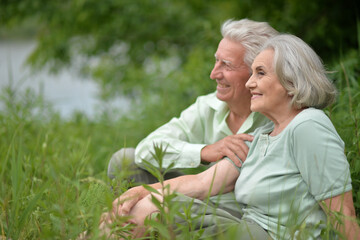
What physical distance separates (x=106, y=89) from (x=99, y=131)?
2.26 m

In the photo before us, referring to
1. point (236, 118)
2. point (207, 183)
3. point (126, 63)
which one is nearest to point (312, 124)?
point (207, 183)

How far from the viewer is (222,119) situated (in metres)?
2.96

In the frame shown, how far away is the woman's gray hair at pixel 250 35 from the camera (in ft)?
8.69

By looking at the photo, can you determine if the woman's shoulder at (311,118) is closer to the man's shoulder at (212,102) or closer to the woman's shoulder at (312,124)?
the woman's shoulder at (312,124)

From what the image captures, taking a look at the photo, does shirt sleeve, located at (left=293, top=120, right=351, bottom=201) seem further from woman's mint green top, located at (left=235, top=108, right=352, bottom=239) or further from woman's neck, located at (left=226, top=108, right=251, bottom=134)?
woman's neck, located at (left=226, top=108, right=251, bottom=134)

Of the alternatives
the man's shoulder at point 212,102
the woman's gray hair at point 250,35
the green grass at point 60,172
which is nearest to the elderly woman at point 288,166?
the green grass at point 60,172

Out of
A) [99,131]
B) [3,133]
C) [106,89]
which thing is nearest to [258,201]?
[3,133]

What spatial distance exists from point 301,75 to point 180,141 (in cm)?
96

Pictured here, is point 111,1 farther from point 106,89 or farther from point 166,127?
point 166,127

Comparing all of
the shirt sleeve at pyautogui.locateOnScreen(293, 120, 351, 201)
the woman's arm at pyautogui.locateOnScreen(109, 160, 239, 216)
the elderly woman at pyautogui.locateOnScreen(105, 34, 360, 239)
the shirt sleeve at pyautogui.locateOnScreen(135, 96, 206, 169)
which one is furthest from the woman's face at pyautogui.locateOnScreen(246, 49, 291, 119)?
the shirt sleeve at pyautogui.locateOnScreen(135, 96, 206, 169)

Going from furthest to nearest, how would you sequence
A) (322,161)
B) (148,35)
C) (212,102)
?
(148,35) < (212,102) < (322,161)

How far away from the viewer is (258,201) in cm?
218

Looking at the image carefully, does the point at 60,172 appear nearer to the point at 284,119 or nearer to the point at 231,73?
the point at 231,73

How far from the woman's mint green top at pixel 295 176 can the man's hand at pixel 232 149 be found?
0.10 meters
